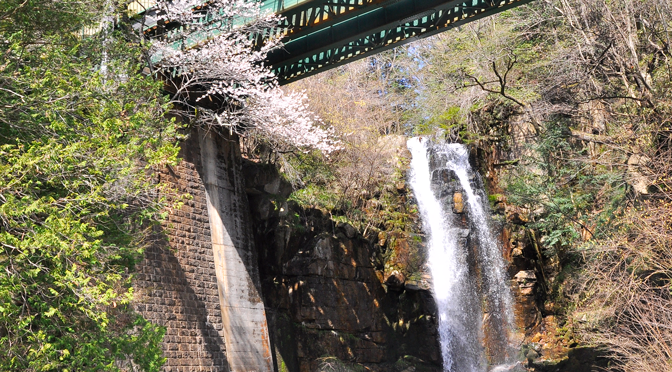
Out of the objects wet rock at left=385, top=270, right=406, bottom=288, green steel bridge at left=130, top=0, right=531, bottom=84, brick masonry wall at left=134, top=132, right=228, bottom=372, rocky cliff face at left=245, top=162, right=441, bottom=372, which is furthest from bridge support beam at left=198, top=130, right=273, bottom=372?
wet rock at left=385, top=270, right=406, bottom=288

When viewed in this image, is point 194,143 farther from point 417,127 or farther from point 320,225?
point 417,127

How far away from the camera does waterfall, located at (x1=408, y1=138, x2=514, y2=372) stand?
2034 cm

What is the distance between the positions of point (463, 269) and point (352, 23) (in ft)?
30.2

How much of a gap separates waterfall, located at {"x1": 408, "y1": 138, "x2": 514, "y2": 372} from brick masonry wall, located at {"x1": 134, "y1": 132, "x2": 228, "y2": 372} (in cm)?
792

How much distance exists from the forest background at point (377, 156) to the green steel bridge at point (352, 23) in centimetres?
279

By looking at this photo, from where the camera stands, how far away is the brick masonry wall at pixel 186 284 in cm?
1406

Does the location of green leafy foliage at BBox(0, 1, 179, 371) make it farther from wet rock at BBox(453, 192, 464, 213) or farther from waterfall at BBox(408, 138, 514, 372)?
wet rock at BBox(453, 192, 464, 213)

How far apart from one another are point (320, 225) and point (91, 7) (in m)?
10.1

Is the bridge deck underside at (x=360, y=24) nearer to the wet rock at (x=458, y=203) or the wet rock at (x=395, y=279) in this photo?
the wet rock at (x=395, y=279)

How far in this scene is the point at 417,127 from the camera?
29266mm

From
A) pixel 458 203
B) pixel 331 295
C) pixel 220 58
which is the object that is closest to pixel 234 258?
pixel 331 295

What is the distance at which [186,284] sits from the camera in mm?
15180

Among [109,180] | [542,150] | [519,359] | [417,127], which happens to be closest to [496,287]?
[519,359]

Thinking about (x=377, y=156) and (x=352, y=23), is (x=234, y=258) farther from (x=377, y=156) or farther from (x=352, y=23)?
(x=377, y=156)
